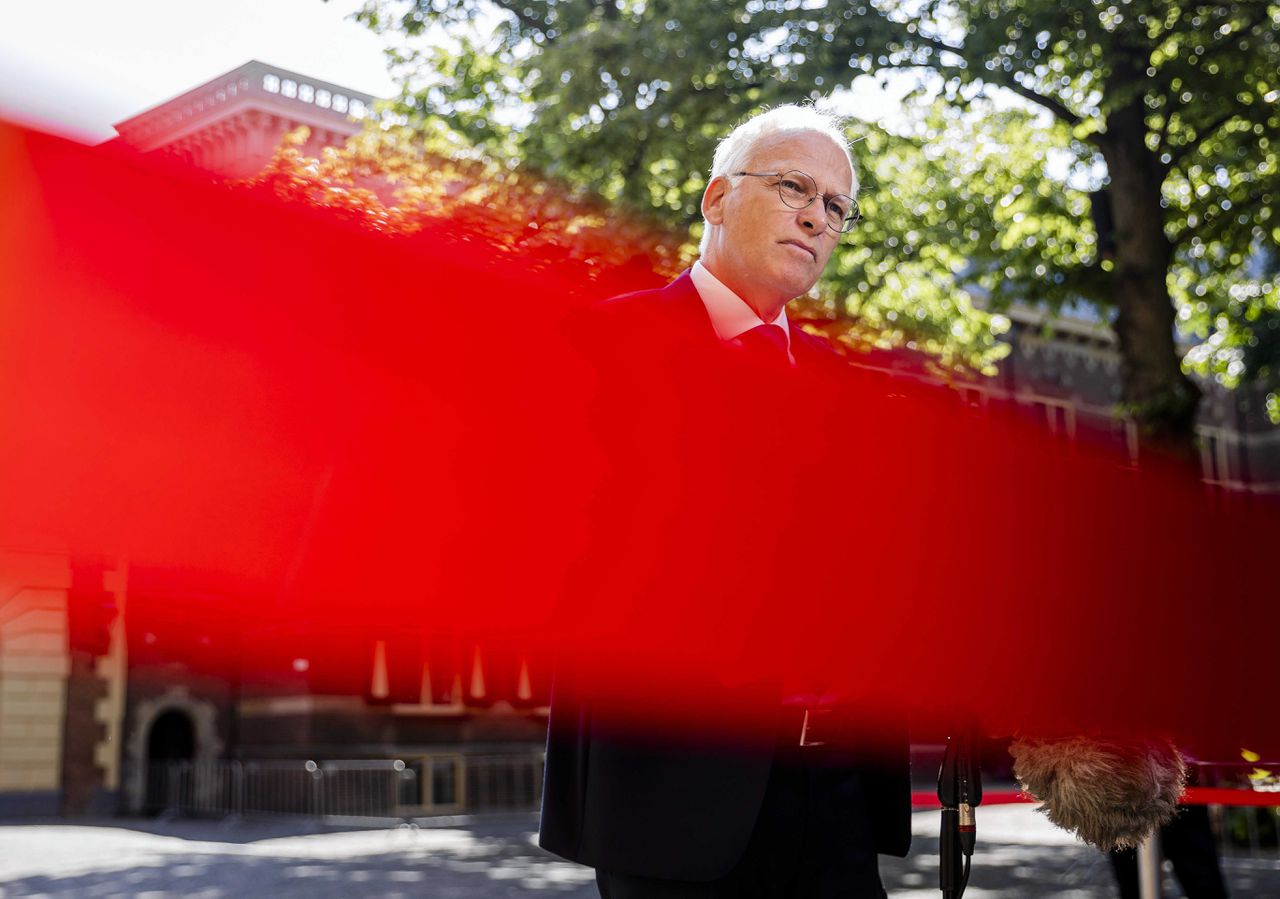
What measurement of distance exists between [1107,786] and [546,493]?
115 cm

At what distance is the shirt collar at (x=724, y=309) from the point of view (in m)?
2.48

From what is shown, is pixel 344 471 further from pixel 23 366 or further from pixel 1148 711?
pixel 1148 711

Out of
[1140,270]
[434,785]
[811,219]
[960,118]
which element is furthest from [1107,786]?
[434,785]

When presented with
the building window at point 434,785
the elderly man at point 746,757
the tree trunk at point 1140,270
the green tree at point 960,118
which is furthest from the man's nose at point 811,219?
the building window at point 434,785

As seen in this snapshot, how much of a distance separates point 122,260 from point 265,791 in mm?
23522

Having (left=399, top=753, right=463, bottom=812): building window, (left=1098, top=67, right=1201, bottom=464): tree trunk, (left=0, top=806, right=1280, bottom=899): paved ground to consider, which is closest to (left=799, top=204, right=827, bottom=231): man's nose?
(left=0, top=806, right=1280, bottom=899): paved ground

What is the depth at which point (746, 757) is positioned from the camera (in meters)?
2.26

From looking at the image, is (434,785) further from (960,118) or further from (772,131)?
(772,131)

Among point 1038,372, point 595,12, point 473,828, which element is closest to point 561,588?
point 595,12

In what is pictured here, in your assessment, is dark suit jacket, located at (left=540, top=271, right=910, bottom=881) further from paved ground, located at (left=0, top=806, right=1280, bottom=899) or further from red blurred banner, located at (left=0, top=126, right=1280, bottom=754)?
paved ground, located at (left=0, top=806, right=1280, bottom=899)

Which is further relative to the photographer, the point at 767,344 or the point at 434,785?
the point at 434,785

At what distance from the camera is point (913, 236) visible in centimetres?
1702

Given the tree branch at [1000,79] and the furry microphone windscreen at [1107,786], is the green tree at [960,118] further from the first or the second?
the furry microphone windscreen at [1107,786]

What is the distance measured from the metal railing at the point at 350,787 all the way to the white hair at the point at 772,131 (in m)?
19.5
